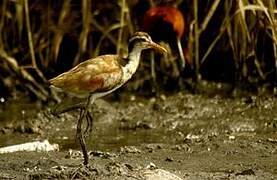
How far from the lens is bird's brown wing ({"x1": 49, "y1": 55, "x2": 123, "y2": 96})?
16.6 feet

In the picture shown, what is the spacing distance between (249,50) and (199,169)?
1.99 meters

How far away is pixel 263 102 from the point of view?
23.7 ft

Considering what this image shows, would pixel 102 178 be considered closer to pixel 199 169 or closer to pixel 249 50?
pixel 199 169

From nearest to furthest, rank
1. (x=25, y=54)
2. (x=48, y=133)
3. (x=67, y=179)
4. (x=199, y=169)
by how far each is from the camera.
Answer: (x=67, y=179)
(x=199, y=169)
(x=48, y=133)
(x=25, y=54)

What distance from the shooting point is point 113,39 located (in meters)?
7.60

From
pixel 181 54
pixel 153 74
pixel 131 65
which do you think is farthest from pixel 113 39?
pixel 131 65

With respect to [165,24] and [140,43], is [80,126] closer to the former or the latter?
[140,43]

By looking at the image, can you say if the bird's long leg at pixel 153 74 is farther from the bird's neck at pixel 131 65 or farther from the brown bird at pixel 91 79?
the brown bird at pixel 91 79

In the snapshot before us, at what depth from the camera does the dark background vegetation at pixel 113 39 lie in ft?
23.9

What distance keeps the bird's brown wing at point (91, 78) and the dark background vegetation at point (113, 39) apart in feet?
7.02

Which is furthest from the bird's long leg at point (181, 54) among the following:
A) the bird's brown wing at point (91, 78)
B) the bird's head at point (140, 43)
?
the bird's brown wing at point (91, 78)

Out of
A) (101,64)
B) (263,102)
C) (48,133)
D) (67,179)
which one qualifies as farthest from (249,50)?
(67,179)

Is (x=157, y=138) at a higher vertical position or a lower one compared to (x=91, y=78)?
lower

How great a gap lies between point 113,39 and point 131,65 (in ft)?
7.60
